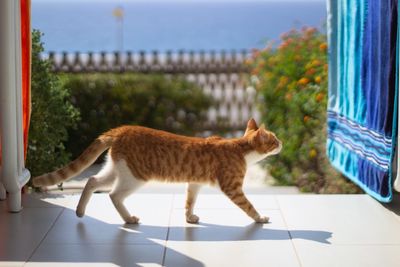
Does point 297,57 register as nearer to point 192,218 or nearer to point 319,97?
point 319,97

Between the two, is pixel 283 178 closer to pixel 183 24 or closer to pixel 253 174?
pixel 253 174

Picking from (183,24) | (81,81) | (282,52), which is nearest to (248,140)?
(282,52)

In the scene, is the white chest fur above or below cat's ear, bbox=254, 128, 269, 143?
below

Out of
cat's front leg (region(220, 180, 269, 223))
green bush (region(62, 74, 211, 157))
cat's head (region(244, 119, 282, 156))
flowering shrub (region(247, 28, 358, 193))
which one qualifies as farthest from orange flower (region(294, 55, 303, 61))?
cat's front leg (region(220, 180, 269, 223))

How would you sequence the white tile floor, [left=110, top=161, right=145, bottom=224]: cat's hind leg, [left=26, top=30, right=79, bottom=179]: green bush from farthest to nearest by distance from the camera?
[left=26, top=30, right=79, bottom=179]: green bush → [left=110, top=161, right=145, bottom=224]: cat's hind leg → the white tile floor

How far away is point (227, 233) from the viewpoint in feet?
11.1

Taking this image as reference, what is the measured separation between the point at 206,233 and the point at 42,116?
5.14 feet

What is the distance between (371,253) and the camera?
3.07 metres

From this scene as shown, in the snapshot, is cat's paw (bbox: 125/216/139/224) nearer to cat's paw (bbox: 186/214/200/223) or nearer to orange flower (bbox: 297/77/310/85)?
cat's paw (bbox: 186/214/200/223)

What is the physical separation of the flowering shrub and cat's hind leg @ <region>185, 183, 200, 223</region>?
144 cm

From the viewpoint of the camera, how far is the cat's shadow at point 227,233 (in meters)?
3.30

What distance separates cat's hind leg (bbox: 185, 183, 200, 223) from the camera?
3598 millimetres

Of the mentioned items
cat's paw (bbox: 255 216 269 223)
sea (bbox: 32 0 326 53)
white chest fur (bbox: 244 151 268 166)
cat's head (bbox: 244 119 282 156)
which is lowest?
cat's paw (bbox: 255 216 269 223)

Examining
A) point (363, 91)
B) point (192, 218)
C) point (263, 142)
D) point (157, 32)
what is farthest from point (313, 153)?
point (157, 32)
